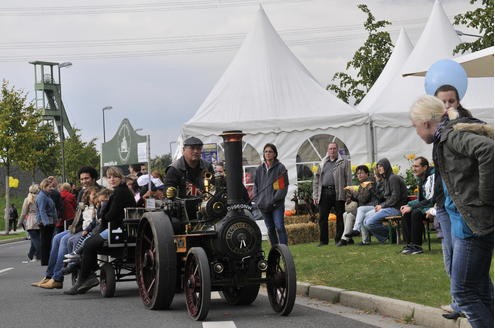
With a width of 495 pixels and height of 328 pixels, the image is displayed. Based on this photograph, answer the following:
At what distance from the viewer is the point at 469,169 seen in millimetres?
5777

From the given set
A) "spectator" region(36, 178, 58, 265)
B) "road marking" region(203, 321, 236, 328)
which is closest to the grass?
"road marking" region(203, 321, 236, 328)

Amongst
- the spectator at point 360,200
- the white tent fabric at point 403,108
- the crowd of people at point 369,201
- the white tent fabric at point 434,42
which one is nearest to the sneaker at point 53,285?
the crowd of people at point 369,201

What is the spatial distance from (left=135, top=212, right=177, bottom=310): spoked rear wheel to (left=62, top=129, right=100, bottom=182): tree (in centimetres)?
6069

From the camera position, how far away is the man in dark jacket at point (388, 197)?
15.8m

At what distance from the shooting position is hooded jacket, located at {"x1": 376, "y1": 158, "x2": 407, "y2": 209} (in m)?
15.8

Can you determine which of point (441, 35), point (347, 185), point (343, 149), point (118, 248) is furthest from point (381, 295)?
point (441, 35)

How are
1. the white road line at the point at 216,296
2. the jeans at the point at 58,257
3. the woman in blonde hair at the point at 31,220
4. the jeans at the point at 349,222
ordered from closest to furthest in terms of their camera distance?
1. the white road line at the point at 216,296
2. the jeans at the point at 58,257
3. the jeans at the point at 349,222
4. the woman in blonde hair at the point at 31,220

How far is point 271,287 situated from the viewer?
31.5 feet

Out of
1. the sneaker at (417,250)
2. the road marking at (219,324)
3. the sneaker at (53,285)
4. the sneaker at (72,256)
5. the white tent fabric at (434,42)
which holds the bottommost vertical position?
the road marking at (219,324)

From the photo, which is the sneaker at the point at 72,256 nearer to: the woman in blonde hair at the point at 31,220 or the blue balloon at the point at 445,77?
the blue balloon at the point at 445,77

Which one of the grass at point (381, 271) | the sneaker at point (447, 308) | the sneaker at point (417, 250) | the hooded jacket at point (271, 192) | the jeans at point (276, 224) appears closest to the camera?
the sneaker at point (447, 308)

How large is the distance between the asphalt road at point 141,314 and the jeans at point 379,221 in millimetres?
4573

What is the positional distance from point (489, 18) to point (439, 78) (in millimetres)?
20849

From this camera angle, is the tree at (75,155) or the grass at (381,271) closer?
the grass at (381,271)
